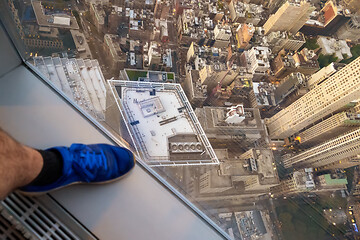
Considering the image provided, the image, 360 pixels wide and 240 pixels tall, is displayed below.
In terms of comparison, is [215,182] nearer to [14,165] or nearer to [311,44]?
[14,165]

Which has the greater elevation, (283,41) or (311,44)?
(283,41)

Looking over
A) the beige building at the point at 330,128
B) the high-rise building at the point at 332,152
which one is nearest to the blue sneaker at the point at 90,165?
the high-rise building at the point at 332,152

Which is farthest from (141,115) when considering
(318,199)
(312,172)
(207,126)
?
(312,172)

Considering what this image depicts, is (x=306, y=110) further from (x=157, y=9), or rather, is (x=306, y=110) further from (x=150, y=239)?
(x=150, y=239)

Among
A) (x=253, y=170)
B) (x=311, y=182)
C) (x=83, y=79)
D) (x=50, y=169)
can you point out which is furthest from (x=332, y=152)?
(x=50, y=169)

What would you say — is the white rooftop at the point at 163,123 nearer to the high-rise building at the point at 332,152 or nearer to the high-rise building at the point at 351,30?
the high-rise building at the point at 332,152

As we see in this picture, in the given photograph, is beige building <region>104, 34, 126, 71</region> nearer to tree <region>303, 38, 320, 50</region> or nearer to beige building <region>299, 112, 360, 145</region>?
beige building <region>299, 112, 360, 145</region>

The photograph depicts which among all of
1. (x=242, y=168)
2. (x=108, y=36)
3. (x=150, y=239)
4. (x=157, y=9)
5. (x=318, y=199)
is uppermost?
(x=157, y=9)
